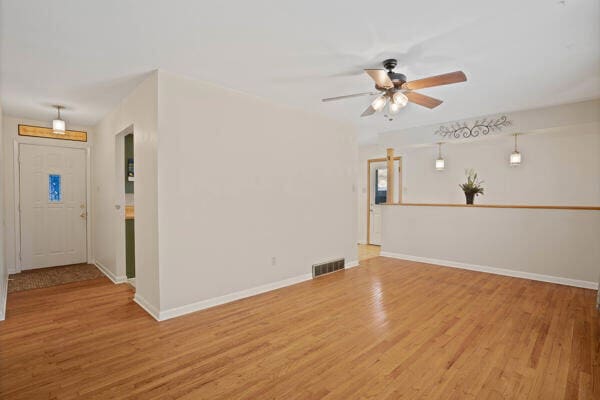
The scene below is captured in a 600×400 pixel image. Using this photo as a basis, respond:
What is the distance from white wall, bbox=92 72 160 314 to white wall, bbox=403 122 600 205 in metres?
5.53

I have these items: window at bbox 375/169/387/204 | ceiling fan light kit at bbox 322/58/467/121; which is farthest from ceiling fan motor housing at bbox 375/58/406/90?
window at bbox 375/169/387/204

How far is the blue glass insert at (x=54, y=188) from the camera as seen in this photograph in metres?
5.10

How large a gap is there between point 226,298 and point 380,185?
5241mm

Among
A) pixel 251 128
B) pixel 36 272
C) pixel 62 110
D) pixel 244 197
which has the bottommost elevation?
pixel 36 272

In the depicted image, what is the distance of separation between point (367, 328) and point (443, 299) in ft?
4.39

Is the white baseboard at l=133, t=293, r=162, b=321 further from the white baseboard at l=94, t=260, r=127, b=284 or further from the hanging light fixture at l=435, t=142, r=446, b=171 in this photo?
the hanging light fixture at l=435, t=142, r=446, b=171

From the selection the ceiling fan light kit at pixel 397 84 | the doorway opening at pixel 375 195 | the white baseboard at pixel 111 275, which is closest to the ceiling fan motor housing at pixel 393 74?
the ceiling fan light kit at pixel 397 84

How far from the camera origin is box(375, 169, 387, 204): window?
24.6 feet

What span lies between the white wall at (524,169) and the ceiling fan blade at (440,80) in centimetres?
302

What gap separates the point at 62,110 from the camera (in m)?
4.33

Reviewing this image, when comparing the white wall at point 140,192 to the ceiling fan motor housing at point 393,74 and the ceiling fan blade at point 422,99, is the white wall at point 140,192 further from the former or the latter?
the ceiling fan blade at point 422,99

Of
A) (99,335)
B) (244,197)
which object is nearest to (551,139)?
(244,197)

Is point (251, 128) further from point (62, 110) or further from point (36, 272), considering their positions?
point (36, 272)

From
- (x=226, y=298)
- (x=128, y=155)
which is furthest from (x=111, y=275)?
(x=226, y=298)
